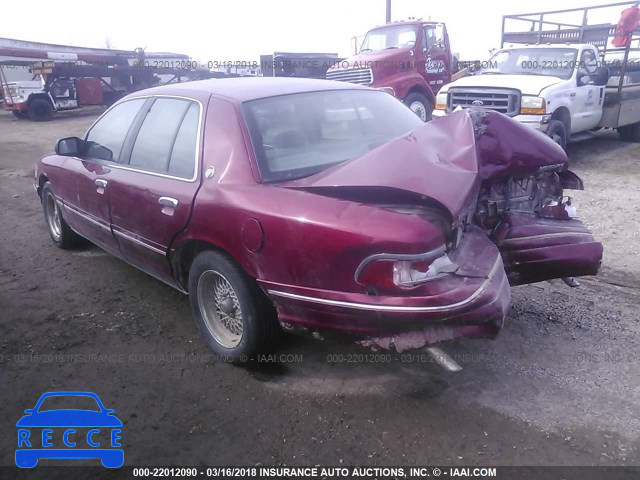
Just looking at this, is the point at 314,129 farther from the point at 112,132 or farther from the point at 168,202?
the point at 112,132

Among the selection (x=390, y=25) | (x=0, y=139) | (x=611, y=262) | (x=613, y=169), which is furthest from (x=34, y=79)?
Result: (x=611, y=262)

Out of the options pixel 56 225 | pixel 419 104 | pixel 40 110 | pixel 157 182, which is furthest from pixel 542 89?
pixel 40 110

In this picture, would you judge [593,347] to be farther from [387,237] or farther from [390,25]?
[390,25]

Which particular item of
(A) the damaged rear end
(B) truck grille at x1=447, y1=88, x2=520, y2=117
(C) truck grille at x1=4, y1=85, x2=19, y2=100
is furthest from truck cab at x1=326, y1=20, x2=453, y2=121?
(C) truck grille at x1=4, y1=85, x2=19, y2=100

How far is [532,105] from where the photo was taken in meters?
8.02

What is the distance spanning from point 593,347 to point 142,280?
3.57 m

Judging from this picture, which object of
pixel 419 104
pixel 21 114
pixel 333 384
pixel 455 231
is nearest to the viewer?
pixel 455 231

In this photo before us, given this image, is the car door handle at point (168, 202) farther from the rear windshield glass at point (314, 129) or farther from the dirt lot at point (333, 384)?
the dirt lot at point (333, 384)

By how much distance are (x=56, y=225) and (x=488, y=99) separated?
6.67 m

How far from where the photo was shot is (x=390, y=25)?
39.5ft

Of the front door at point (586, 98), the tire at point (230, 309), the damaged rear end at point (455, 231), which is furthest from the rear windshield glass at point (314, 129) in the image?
the front door at point (586, 98)

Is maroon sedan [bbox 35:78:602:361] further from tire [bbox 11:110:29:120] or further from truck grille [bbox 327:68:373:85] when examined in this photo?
tire [bbox 11:110:29:120]

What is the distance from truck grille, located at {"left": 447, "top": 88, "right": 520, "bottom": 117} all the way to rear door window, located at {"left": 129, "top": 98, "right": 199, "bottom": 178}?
18.8ft

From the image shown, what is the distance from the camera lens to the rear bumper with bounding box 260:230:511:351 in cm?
237
